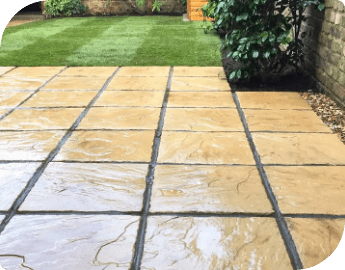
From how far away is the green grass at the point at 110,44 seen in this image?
4520 millimetres

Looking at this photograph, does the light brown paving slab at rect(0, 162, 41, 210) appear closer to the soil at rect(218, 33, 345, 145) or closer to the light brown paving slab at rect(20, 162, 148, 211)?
the light brown paving slab at rect(20, 162, 148, 211)

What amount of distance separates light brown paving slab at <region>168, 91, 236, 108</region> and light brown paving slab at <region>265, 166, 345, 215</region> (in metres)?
1.13

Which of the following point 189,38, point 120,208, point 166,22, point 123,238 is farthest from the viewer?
point 166,22

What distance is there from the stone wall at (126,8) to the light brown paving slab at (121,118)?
7.17m

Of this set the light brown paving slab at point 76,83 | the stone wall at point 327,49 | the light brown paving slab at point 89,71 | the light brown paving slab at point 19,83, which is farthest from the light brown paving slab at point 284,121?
the light brown paving slab at point 19,83

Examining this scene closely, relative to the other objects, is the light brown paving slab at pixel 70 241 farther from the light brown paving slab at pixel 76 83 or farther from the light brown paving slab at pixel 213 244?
the light brown paving slab at pixel 76 83

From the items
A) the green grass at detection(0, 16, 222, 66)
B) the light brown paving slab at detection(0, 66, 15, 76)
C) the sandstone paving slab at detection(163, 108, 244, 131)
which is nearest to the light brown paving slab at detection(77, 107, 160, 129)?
the sandstone paving slab at detection(163, 108, 244, 131)

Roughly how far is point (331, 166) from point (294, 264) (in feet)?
2.84

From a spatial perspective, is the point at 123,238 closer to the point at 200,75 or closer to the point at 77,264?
the point at 77,264

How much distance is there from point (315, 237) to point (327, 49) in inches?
84.3

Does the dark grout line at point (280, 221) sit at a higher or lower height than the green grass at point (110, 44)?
lower

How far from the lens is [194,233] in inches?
59.0

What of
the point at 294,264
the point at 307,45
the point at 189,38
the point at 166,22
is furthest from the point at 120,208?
the point at 166,22

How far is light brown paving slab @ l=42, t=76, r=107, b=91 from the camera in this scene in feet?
11.5
